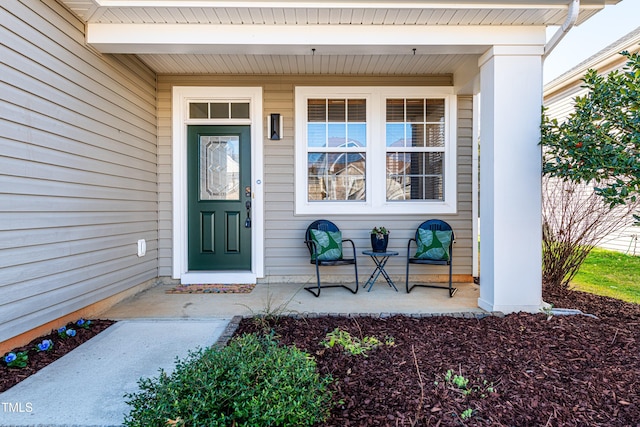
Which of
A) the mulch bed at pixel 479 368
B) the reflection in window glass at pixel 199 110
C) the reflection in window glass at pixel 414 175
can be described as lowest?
the mulch bed at pixel 479 368

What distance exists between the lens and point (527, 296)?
127 inches

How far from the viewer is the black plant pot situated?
166 inches

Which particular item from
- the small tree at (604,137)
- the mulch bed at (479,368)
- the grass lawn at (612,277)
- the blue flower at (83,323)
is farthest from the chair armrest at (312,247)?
the grass lawn at (612,277)

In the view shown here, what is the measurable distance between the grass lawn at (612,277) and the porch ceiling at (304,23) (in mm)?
2917

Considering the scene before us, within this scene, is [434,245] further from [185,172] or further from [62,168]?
[62,168]

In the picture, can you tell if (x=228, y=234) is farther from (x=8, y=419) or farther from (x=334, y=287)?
(x=8, y=419)

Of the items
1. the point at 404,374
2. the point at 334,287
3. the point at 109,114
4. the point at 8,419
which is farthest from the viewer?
the point at 334,287

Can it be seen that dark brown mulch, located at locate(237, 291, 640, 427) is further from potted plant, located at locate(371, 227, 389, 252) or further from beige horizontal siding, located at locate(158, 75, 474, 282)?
beige horizontal siding, located at locate(158, 75, 474, 282)

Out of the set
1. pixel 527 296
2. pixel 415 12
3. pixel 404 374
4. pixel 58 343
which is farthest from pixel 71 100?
pixel 527 296

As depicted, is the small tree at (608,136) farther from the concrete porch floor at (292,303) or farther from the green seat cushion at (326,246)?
the green seat cushion at (326,246)

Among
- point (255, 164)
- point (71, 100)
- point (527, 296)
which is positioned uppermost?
point (71, 100)

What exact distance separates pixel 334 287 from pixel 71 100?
3.07m

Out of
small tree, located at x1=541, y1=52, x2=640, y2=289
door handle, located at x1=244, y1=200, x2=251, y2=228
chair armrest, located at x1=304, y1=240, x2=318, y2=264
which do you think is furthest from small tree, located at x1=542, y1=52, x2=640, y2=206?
door handle, located at x1=244, y1=200, x2=251, y2=228

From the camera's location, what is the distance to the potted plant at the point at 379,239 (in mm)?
4215
